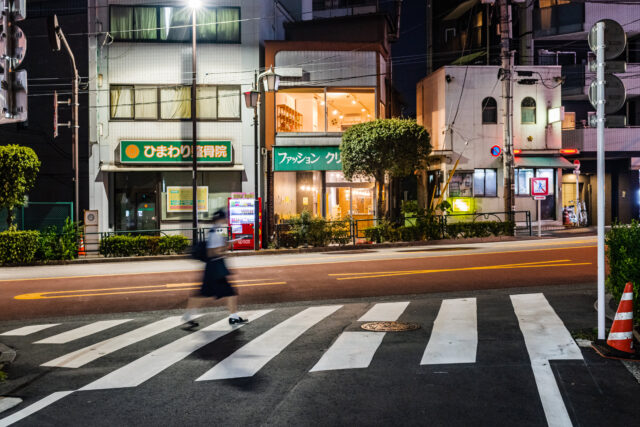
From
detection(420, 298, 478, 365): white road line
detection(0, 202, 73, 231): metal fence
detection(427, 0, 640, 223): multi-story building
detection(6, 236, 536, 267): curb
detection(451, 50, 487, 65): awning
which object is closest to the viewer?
detection(420, 298, 478, 365): white road line

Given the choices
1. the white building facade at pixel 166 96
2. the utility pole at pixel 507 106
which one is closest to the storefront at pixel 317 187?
the white building facade at pixel 166 96

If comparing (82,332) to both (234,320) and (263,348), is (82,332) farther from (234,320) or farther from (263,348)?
(263,348)

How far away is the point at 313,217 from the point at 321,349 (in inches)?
665

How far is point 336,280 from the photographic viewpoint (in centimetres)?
1519

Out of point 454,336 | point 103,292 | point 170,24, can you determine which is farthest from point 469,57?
point 454,336

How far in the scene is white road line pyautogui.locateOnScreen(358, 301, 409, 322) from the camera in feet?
33.3

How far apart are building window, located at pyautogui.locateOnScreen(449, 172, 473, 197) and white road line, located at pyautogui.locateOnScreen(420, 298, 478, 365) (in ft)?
71.3

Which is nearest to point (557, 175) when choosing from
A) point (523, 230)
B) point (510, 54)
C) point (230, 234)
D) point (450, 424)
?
point (523, 230)

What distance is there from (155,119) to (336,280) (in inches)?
658

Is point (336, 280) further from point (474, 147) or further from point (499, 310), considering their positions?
point (474, 147)

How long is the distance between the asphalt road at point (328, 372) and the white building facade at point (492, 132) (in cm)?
2221

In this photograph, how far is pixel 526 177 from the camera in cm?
3262

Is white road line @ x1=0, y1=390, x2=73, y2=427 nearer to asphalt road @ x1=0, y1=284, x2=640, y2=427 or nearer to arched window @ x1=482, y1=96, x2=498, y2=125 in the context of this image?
asphalt road @ x1=0, y1=284, x2=640, y2=427

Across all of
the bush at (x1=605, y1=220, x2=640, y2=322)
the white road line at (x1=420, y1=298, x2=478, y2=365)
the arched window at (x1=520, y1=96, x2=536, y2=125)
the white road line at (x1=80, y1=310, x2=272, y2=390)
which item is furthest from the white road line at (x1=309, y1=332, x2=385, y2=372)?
the arched window at (x1=520, y1=96, x2=536, y2=125)
